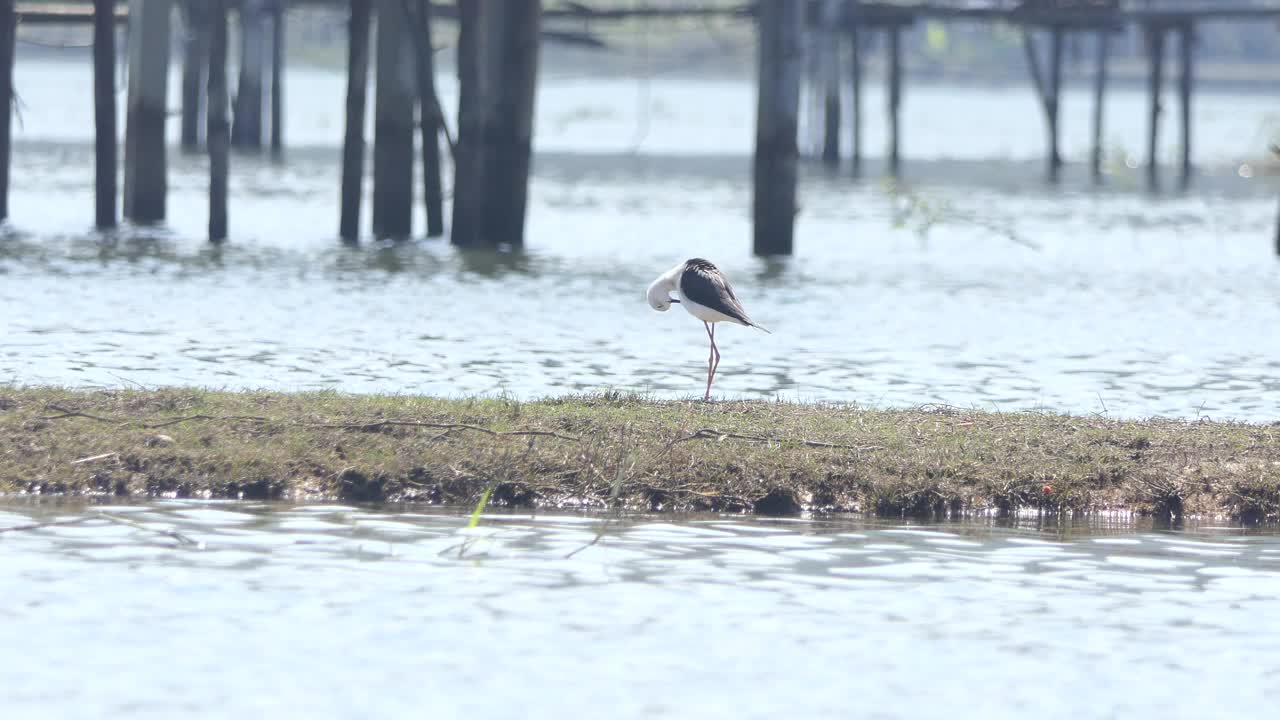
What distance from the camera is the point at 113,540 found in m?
9.18

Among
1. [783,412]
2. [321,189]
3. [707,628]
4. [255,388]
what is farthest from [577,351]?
[321,189]

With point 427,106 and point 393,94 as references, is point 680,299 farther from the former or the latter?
point 393,94

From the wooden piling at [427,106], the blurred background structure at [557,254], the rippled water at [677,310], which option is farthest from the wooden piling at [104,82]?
the wooden piling at [427,106]

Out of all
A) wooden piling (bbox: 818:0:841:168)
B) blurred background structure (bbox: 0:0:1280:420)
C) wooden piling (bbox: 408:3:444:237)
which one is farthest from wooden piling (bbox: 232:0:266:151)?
wooden piling (bbox: 408:3:444:237)

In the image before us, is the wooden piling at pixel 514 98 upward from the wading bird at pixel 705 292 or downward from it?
upward

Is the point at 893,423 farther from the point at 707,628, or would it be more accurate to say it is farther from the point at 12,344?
the point at 12,344

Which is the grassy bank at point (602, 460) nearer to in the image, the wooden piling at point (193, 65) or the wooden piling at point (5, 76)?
the wooden piling at point (5, 76)

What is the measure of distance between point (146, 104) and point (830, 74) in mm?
25653

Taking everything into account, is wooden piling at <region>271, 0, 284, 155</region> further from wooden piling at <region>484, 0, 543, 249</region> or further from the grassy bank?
the grassy bank

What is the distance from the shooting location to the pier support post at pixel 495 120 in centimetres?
2431

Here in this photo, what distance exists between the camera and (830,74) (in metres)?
48.8

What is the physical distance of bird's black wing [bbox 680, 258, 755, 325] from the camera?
1281cm

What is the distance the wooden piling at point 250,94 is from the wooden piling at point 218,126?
68.1ft

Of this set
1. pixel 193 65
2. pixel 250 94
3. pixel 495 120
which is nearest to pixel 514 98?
pixel 495 120
